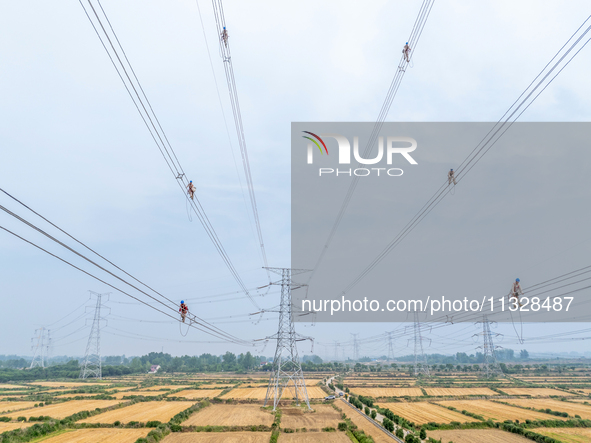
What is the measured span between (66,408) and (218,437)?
4155cm

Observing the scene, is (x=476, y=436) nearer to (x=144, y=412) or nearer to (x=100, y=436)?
(x=100, y=436)

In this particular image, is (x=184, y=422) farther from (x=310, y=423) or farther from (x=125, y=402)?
(x=125, y=402)

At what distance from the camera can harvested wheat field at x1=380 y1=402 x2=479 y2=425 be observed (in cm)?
5450

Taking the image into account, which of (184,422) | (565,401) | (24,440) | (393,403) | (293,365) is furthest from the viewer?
(565,401)

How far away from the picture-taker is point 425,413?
60.6m

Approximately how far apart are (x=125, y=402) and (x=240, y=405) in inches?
995

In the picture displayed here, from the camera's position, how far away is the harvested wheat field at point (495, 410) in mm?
57094

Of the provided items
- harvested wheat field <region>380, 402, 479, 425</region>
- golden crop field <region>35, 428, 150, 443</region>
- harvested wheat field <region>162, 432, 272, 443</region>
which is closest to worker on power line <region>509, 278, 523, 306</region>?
harvested wheat field <region>162, 432, 272, 443</region>

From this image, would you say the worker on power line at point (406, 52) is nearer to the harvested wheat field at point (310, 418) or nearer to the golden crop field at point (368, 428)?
the golden crop field at point (368, 428)

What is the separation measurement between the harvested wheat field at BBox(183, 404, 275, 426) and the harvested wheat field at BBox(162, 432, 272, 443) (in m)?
5.11

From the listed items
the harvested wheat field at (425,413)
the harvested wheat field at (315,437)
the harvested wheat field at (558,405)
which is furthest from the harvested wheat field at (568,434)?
the harvested wheat field at (315,437)

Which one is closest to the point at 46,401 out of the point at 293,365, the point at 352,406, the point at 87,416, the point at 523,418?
the point at 87,416

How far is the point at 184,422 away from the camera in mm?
52469

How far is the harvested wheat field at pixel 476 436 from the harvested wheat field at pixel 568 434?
404 cm
